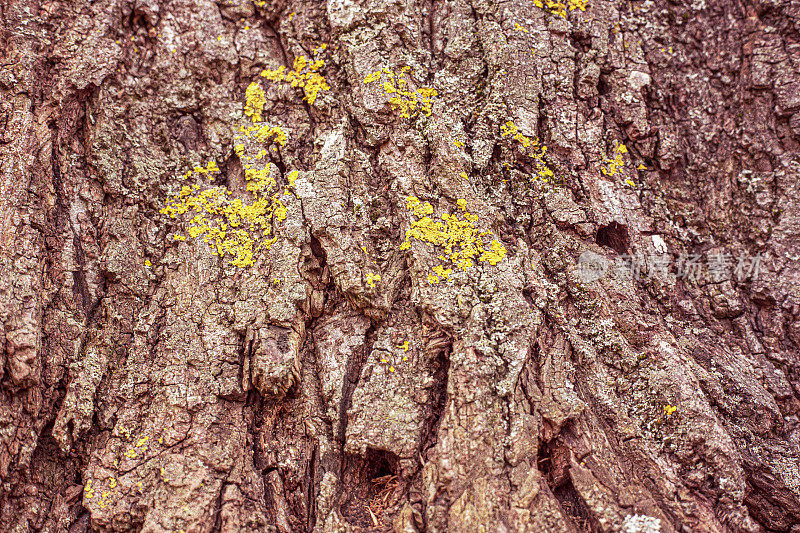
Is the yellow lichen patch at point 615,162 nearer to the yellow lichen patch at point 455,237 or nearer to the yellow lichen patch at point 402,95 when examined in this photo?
the yellow lichen patch at point 455,237

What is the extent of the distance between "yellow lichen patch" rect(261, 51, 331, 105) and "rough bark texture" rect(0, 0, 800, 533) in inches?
3.2

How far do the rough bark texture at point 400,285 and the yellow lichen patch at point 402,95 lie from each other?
0.20 ft

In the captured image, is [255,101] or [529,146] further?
[255,101]

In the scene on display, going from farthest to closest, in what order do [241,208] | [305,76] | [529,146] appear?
[305,76], [529,146], [241,208]

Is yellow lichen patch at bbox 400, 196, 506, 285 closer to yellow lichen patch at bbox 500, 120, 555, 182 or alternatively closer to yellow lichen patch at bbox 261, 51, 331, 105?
yellow lichen patch at bbox 500, 120, 555, 182

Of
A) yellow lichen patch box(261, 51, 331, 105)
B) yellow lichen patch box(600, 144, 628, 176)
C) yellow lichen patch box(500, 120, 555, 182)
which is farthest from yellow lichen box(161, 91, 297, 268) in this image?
yellow lichen patch box(600, 144, 628, 176)

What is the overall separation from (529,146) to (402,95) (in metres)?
0.91

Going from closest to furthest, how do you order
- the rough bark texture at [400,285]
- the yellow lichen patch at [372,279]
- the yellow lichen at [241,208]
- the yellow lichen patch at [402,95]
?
1. the rough bark texture at [400,285]
2. the yellow lichen patch at [372,279]
3. the yellow lichen at [241,208]
4. the yellow lichen patch at [402,95]

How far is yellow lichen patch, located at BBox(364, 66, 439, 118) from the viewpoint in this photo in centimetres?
315

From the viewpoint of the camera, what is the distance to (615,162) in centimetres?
337

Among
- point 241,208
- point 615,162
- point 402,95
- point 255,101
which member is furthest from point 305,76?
point 615,162

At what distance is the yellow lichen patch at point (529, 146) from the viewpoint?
3.21m

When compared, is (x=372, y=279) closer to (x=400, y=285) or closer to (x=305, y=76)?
(x=400, y=285)

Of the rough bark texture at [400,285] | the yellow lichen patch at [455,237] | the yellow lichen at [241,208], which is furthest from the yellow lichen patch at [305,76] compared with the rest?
the yellow lichen patch at [455,237]
